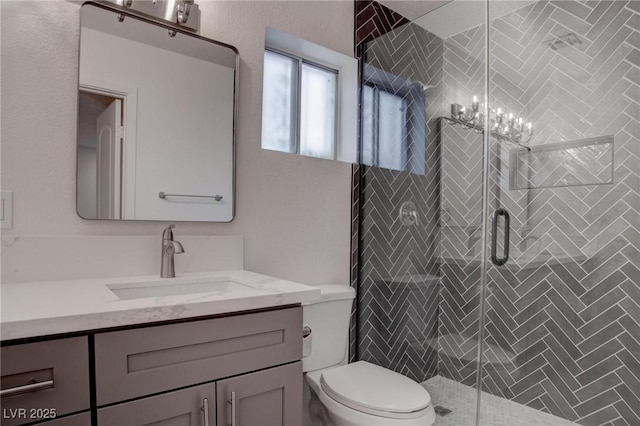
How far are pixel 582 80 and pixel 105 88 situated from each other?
1.84 meters

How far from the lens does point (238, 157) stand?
5.70 ft

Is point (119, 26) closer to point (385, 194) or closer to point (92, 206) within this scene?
point (92, 206)

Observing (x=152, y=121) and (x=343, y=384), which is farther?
(x=343, y=384)

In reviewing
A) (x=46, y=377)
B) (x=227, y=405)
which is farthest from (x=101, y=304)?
(x=227, y=405)

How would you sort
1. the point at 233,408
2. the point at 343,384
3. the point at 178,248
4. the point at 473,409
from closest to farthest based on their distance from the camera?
the point at 233,408 < the point at 178,248 < the point at 343,384 < the point at 473,409

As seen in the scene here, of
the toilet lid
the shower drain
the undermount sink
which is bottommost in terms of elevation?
the shower drain

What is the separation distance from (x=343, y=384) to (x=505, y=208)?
105cm

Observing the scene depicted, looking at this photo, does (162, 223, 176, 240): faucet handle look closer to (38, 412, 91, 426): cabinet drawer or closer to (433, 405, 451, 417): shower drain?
(38, 412, 91, 426): cabinet drawer

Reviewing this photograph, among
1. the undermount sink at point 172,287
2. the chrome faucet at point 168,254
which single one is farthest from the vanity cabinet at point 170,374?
the chrome faucet at point 168,254

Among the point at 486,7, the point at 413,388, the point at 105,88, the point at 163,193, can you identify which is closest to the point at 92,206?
the point at 163,193

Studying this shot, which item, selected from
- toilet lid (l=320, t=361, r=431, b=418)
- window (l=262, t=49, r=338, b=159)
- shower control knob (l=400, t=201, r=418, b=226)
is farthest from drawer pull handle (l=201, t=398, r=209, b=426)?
shower control knob (l=400, t=201, r=418, b=226)

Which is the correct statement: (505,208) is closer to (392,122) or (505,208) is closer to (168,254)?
(392,122)

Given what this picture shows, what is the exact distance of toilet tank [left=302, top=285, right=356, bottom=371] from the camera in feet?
5.80

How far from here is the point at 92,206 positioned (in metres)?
1.37
